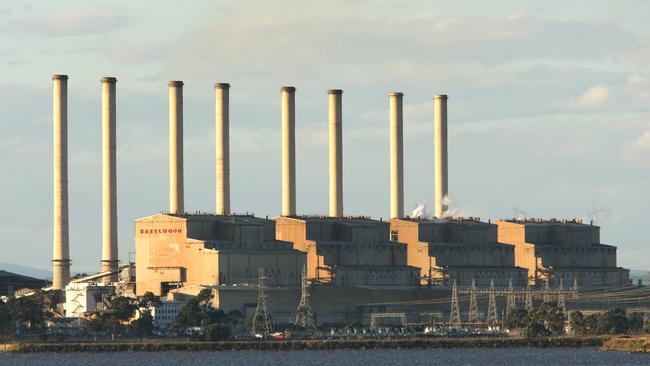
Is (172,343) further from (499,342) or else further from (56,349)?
(499,342)

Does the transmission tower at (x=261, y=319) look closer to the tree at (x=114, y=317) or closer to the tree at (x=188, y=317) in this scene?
the tree at (x=188, y=317)

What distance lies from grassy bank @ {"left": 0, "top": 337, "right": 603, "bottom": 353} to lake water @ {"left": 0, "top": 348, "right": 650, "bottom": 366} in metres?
2.32

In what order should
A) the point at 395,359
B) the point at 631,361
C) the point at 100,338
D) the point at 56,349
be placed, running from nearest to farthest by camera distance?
the point at 631,361
the point at 395,359
the point at 56,349
the point at 100,338

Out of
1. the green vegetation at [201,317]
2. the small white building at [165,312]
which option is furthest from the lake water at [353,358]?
the small white building at [165,312]

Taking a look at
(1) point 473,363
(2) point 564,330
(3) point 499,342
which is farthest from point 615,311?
(1) point 473,363

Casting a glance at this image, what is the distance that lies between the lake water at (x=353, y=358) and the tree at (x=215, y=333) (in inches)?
235

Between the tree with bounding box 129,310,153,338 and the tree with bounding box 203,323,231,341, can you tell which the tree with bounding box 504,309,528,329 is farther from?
the tree with bounding box 129,310,153,338

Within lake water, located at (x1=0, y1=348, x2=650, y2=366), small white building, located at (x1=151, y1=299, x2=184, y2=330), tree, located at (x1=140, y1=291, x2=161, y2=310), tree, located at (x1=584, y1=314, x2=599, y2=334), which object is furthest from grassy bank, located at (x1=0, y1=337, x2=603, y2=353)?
small white building, located at (x1=151, y1=299, x2=184, y2=330)

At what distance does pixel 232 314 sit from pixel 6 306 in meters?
24.4

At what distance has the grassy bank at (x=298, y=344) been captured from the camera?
17325cm

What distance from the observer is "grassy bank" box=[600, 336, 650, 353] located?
162 meters

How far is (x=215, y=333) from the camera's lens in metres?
176

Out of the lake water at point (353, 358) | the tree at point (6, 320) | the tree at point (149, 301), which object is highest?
the tree at point (149, 301)

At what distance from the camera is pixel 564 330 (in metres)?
189
